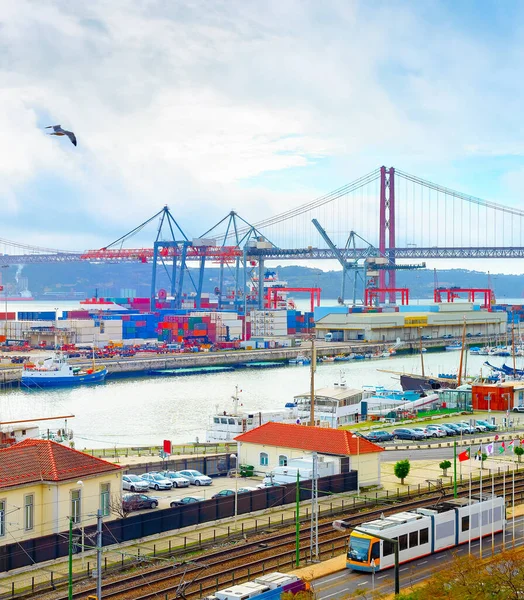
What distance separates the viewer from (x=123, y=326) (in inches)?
1921

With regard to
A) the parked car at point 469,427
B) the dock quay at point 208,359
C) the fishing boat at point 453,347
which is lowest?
the parked car at point 469,427

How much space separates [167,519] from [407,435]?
8.27 meters

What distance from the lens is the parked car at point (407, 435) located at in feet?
58.5

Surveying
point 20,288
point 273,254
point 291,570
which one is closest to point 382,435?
point 291,570

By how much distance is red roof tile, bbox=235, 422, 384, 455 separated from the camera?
13094mm

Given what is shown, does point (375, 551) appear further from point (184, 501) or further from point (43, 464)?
point (43, 464)

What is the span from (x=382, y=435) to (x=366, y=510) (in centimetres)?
610

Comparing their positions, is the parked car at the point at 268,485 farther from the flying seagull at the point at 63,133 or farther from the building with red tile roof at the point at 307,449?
the flying seagull at the point at 63,133

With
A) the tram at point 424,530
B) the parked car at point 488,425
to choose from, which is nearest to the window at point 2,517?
the tram at point 424,530

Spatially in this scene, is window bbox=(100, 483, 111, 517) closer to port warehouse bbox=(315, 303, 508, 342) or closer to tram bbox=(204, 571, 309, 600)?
tram bbox=(204, 571, 309, 600)

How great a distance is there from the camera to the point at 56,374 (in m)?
33.5

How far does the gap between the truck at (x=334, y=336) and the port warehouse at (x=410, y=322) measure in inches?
6.6

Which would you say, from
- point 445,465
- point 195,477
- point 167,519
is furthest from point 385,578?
point 445,465

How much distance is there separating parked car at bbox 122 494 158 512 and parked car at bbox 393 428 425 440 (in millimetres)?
7601
